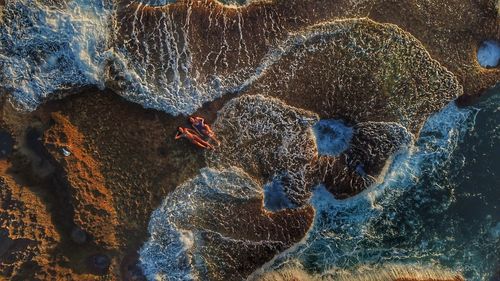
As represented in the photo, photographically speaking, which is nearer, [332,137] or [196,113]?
[196,113]

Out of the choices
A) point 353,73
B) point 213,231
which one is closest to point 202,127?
point 213,231

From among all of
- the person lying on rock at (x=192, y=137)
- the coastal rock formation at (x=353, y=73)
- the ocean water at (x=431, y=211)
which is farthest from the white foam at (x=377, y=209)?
the person lying on rock at (x=192, y=137)

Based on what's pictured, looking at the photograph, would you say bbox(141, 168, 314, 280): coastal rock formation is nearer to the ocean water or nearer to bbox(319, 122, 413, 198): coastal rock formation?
the ocean water

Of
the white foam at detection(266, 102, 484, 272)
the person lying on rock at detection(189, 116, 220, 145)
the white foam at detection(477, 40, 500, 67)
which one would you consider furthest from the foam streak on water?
the white foam at detection(477, 40, 500, 67)

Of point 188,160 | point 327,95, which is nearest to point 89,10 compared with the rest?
point 188,160

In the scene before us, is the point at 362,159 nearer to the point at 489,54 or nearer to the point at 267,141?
the point at 267,141

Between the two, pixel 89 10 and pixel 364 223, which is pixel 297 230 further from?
pixel 89 10
